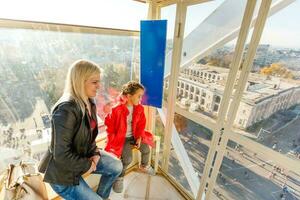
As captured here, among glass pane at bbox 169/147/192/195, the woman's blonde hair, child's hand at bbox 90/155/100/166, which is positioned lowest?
glass pane at bbox 169/147/192/195

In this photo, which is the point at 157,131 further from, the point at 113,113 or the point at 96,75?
the point at 96,75

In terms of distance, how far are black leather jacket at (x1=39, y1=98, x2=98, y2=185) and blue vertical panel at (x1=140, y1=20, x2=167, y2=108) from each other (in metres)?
0.88

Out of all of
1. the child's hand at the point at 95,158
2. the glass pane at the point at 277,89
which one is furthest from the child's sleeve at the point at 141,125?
the glass pane at the point at 277,89

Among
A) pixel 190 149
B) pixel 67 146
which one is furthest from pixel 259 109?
pixel 67 146

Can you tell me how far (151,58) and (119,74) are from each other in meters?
0.42

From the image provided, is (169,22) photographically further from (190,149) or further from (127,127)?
(190,149)

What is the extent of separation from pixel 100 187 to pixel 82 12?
4.70ft

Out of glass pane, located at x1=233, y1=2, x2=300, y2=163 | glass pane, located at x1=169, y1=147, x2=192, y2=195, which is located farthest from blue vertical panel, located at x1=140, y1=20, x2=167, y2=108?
glass pane, located at x1=233, y1=2, x2=300, y2=163

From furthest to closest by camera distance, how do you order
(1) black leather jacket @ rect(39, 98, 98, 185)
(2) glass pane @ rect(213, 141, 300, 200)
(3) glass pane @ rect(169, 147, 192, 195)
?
(3) glass pane @ rect(169, 147, 192, 195) → (2) glass pane @ rect(213, 141, 300, 200) → (1) black leather jacket @ rect(39, 98, 98, 185)

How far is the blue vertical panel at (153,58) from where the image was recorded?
1.73m

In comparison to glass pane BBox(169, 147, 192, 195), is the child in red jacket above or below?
above

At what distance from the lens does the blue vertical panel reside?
5.68ft

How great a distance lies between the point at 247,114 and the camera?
4.42ft

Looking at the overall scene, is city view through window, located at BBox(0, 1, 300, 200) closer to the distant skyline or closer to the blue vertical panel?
the distant skyline
